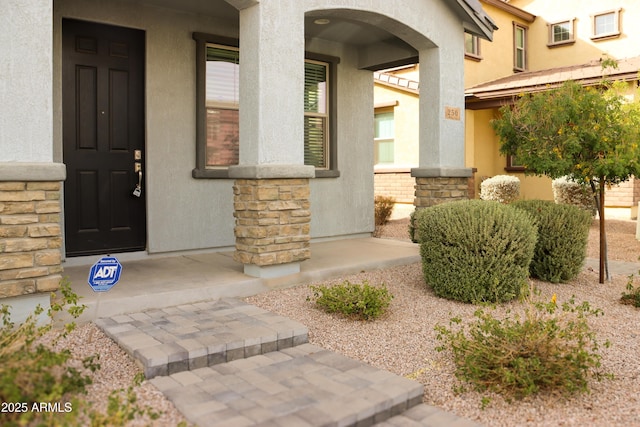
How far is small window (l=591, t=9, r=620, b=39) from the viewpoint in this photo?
16.0 m

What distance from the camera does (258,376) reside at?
11.4 ft

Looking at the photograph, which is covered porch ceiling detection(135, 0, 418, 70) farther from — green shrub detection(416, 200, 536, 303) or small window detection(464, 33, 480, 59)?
small window detection(464, 33, 480, 59)

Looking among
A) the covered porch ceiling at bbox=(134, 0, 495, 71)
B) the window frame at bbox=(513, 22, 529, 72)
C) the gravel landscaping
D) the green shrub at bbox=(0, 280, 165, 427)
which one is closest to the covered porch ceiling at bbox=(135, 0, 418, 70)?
the covered porch ceiling at bbox=(134, 0, 495, 71)

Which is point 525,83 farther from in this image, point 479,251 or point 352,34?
point 479,251

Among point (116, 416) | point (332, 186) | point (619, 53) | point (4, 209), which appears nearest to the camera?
point (116, 416)

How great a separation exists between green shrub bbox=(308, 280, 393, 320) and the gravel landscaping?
0.31ft

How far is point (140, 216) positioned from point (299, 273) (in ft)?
7.48

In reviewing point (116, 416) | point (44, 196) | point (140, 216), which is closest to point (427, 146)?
point (140, 216)

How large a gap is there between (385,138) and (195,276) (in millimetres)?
11057

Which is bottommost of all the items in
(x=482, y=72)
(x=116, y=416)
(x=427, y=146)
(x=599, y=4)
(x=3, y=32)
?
(x=116, y=416)

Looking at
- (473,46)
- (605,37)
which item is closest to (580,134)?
(473,46)

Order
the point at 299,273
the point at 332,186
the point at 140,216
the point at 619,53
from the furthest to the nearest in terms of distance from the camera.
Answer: the point at 619,53 < the point at 332,186 < the point at 140,216 < the point at 299,273

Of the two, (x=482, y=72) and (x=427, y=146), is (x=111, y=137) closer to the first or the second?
(x=427, y=146)

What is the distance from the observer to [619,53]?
1598 cm
